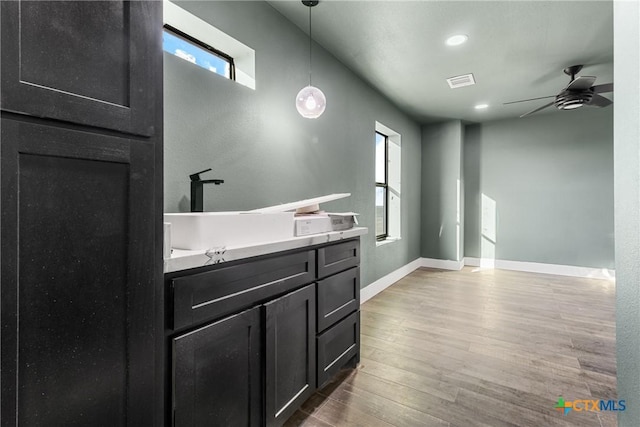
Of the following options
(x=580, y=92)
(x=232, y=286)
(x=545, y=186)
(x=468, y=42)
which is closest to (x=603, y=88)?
(x=580, y=92)

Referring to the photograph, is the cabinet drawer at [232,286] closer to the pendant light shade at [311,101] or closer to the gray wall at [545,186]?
the pendant light shade at [311,101]

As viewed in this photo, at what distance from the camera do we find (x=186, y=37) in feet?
5.93

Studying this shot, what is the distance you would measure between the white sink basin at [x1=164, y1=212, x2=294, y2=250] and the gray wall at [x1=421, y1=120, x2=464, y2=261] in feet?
15.8

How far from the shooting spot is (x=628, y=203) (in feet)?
3.20

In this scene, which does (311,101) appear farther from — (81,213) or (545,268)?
(545,268)

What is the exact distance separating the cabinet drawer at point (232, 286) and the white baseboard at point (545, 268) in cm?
528

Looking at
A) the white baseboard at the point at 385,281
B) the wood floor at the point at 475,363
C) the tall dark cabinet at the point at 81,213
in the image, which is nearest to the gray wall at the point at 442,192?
the white baseboard at the point at 385,281

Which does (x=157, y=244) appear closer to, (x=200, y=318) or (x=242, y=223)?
(x=200, y=318)

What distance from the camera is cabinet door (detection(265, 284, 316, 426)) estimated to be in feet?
4.35

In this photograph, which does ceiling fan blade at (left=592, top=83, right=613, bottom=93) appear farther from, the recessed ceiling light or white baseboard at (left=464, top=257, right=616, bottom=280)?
white baseboard at (left=464, top=257, right=616, bottom=280)

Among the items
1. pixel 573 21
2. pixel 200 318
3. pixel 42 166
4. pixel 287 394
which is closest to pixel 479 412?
pixel 287 394

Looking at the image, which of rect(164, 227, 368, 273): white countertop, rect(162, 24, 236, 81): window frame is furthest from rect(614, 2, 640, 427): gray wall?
rect(162, 24, 236, 81): window frame

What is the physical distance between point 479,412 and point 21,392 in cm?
202

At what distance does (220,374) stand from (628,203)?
5.06ft
